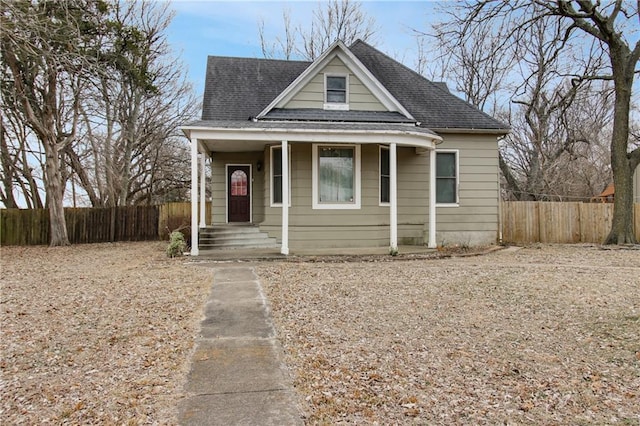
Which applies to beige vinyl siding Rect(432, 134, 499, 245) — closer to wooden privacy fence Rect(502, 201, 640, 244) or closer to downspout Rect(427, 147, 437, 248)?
downspout Rect(427, 147, 437, 248)

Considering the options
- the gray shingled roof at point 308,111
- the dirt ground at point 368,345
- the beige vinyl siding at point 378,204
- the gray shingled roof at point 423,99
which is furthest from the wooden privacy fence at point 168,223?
the dirt ground at point 368,345

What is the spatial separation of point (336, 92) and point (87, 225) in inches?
483

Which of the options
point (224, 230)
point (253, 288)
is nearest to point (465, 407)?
point (253, 288)

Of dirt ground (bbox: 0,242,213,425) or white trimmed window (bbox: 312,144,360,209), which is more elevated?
white trimmed window (bbox: 312,144,360,209)

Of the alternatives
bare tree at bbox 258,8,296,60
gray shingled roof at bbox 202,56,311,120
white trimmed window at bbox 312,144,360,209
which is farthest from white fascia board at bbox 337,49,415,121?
bare tree at bbox 258,8,296,60

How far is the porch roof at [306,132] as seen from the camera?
10461 millimetres

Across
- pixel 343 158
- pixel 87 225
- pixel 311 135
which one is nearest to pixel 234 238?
pixel 311 135

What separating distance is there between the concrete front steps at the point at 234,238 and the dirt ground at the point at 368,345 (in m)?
3.25

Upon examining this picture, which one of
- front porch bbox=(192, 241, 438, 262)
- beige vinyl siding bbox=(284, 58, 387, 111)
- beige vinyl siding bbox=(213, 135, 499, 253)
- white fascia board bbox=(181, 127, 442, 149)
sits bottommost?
front porch bbox=(192, 241, 438, 262)

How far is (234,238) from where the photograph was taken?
12.1 meters

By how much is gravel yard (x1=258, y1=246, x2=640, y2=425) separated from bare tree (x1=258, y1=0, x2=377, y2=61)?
854 inches

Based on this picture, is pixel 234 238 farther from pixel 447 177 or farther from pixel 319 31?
pixel 319 31

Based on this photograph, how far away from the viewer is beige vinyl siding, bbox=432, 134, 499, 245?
530 inches

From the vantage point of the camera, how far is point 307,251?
11.4 metres
